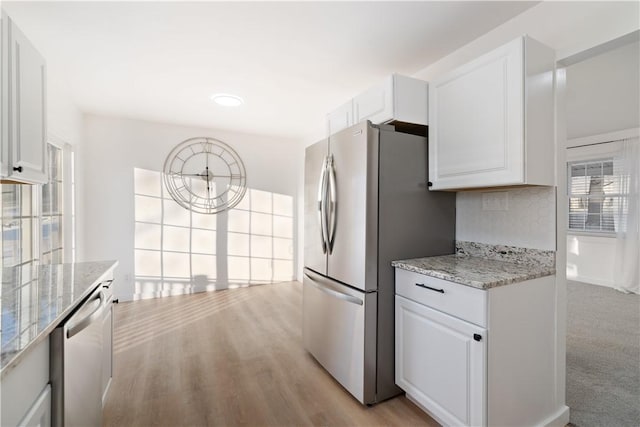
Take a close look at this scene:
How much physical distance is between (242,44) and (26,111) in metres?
1.37

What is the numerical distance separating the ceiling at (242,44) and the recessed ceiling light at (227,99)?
86mm

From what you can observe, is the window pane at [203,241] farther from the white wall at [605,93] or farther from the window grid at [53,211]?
the white wall at [605,93]

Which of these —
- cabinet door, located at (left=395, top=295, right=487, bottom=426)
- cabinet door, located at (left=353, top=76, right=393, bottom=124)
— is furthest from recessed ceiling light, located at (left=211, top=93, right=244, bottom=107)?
cabinet door, located at (left=395, top=295, right=487, bottom=426)

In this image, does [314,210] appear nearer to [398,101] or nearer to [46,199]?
[398,101]

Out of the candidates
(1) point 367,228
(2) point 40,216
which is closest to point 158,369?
(2) point 40,216

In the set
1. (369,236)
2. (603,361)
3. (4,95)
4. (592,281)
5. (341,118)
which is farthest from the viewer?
(592,281)

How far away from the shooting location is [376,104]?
88.8 inches

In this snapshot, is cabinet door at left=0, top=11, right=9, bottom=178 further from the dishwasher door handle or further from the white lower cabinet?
the white lower cabinet

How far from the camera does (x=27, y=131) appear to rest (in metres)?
1.66

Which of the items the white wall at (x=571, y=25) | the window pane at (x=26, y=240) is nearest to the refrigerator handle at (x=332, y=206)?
the white wall at (x=571, y=25)

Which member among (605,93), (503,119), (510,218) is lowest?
(510,218)

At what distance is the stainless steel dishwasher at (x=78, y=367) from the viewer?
105 cm

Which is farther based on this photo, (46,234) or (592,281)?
(592,281)

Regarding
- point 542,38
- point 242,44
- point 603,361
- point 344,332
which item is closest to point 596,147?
point 603,361
